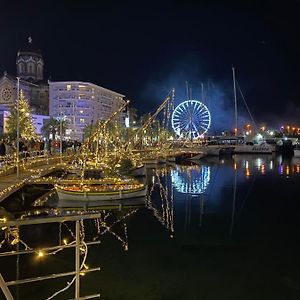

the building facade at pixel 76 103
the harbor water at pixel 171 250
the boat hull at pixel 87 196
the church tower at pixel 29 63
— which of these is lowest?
the harbor water at pixel 171 250

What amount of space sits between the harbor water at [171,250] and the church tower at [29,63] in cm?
11998

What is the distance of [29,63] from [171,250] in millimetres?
138108

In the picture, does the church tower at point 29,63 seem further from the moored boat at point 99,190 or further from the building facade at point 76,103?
the moored boat at point 99,190

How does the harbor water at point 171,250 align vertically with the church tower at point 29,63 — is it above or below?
below

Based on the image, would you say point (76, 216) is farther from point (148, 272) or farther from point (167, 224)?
point (167, 224)

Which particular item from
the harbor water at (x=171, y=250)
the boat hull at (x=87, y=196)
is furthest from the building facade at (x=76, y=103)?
the harbor water at (x=171, y=250)

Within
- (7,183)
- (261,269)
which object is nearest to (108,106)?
(7,183)

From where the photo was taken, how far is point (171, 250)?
18547mm

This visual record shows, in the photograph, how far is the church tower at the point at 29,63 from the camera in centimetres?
14362

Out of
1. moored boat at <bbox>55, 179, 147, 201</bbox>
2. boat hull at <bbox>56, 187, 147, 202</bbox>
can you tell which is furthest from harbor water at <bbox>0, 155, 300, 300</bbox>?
moored boat at <bbox>55, 179, 147, 201</bbox>

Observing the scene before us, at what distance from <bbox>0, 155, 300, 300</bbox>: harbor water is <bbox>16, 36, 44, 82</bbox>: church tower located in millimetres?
119978

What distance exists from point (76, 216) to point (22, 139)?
56.4 metres

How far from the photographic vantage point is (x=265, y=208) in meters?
30.8

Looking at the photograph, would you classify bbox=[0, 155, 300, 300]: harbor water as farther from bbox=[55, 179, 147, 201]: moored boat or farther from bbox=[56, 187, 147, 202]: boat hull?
bbox=[55, 179, 147, 201]: moored boat
